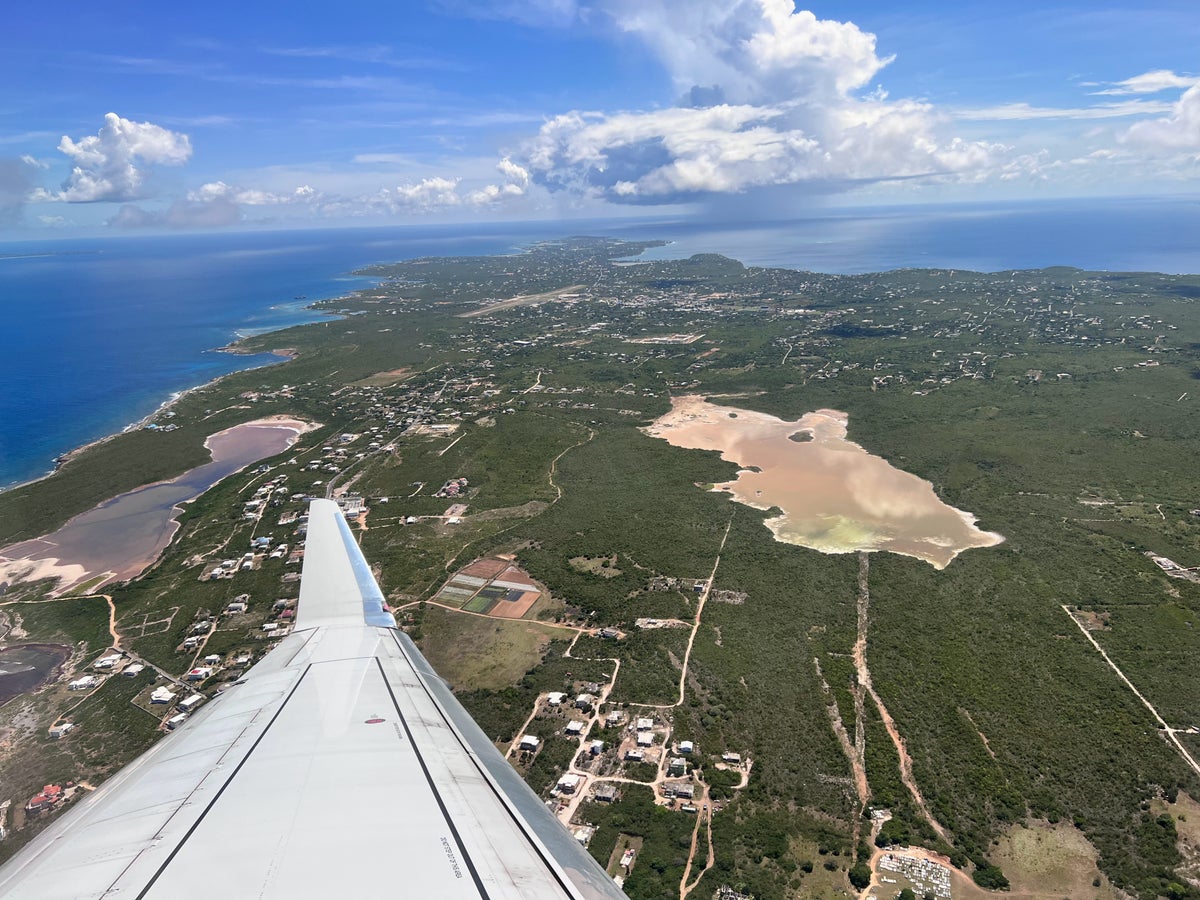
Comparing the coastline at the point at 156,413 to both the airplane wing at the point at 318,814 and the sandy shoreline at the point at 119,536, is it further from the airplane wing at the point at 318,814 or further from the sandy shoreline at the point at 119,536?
the airplane wing at the point at 318,814

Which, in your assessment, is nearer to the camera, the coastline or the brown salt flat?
the brown salt flat

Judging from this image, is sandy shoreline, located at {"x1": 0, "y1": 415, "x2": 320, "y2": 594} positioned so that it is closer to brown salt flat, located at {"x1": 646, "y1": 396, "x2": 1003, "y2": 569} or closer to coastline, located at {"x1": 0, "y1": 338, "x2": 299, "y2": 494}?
coastline, located at {"x1": 0, "y1": 338, "x2": 299, "y2": 494}

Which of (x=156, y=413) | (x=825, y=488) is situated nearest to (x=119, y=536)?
(x=156, y=413)

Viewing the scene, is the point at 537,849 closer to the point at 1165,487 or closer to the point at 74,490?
the point at 1165,487

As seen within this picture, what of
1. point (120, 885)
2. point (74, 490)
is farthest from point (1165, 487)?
point (74, 490)

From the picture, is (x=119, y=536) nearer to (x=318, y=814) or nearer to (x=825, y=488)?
(x=318, y=814)

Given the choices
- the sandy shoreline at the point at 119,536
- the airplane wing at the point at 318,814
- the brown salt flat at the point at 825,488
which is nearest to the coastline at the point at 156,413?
the sandy shoreline at the point at 119,536

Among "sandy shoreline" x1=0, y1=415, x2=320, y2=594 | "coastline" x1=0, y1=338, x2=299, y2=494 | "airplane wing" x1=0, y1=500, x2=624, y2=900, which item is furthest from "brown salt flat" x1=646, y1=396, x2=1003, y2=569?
"coastline" x1=0, y1=338, x2=299, y2=494
